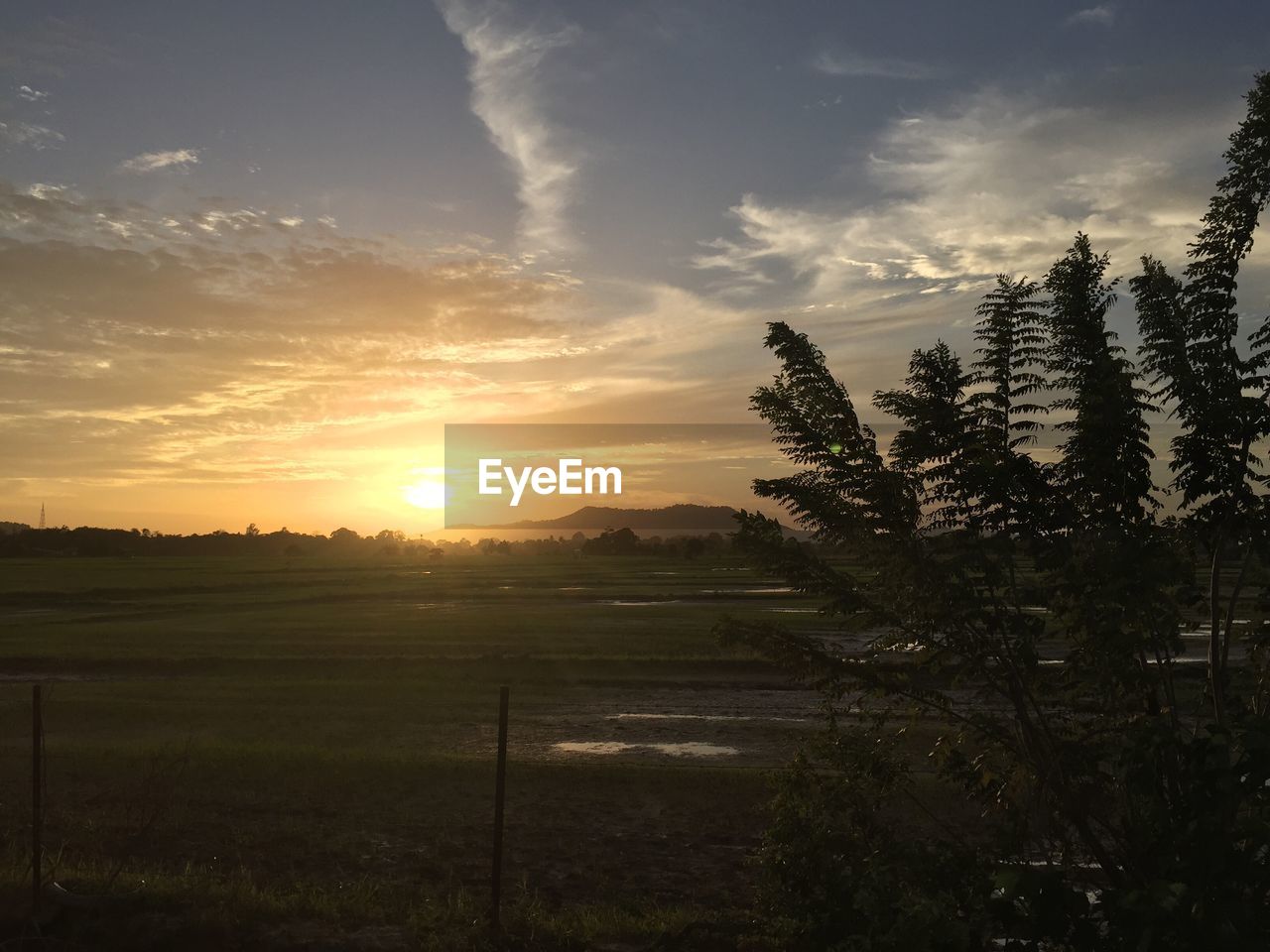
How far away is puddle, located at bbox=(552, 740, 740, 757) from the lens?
1762 cm

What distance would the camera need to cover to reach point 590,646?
3359cm

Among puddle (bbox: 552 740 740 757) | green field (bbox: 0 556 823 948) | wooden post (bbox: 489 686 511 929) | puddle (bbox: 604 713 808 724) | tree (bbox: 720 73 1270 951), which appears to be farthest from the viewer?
puddle (bbox: 604 713 808 724)

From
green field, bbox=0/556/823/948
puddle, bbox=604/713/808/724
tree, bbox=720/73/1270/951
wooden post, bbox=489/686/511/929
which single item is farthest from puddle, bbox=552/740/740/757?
tree, bbox=720/73/1270/951

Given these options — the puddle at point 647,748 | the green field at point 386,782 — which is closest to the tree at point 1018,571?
the green field at point 386,782

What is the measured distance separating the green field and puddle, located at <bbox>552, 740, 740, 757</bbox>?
0.10m

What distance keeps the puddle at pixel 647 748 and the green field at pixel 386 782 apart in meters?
0.10

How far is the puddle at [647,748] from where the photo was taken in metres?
17.6

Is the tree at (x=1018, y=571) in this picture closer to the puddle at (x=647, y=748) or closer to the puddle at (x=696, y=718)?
the puddle at (x=647, y=748)

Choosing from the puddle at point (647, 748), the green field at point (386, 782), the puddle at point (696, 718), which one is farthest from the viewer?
the puddle at point (696, 718)

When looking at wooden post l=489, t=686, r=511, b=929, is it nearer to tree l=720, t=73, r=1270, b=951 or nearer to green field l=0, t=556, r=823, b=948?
green field l=0, t=556, r=823, b=948

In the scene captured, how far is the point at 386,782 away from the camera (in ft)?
48.1

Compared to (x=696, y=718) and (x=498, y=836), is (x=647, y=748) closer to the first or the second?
(x=696, y=718)

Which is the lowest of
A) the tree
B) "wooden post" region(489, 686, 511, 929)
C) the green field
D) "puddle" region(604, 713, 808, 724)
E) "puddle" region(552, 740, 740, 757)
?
"puddle" region(604, 713, 808, 724)

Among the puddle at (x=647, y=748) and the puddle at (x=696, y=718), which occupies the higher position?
the puddle at (x=647, y=748)
